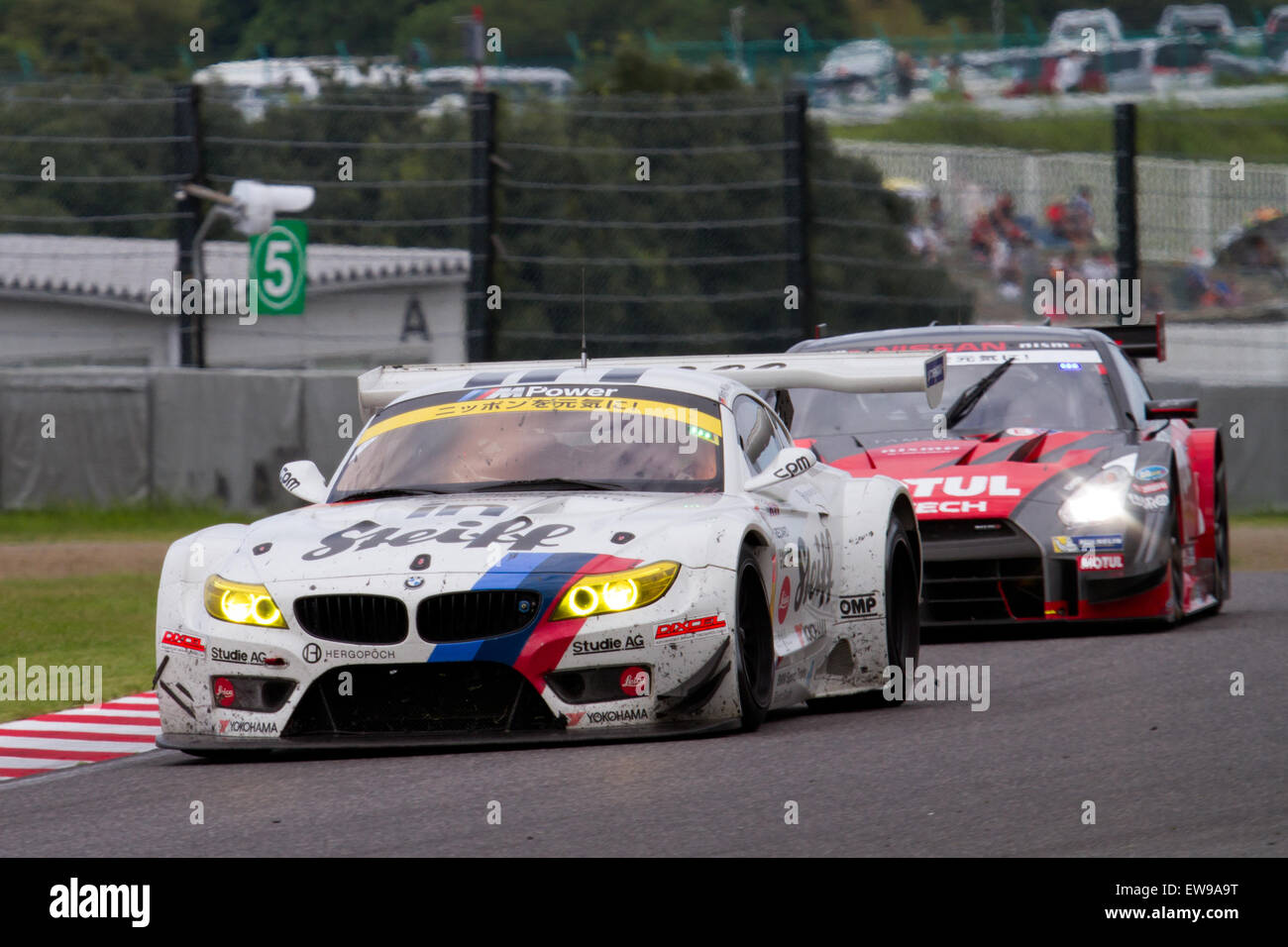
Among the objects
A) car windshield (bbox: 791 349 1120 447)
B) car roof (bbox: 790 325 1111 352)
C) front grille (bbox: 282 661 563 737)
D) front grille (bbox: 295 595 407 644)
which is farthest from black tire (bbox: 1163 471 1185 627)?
front grille (bbox: 295 595 407 644)

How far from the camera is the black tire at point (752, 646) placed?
721 centimetres

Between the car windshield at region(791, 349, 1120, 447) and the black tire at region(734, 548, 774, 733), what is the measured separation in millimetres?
3862

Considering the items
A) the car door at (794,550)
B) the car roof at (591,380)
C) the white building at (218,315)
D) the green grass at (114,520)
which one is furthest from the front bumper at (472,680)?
the white building at (218,315)

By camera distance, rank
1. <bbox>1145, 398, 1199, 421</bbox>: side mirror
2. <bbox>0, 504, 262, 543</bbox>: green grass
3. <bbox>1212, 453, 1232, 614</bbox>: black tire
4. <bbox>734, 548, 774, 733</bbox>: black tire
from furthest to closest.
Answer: <bbox>0, 504, 262, 543</bbox>: green grass, <bbox>1212, 453, 1232, 614</bbox>: black tire, <bbox>1145, 398, 1199, 421</bbox>: side mirror, <bbox>734, 548, 774, 733</bbox>: black tire

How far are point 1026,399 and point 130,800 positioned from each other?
6038 millimetres

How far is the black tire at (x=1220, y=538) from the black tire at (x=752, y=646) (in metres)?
5.04

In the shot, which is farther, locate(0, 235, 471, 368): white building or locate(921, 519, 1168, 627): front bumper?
locate(0, 235, 471, 368): white building

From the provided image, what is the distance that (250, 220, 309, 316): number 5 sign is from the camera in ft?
64.3

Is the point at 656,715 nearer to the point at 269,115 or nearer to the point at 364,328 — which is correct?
the point at 269,115

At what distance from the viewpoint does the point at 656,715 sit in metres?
7.02

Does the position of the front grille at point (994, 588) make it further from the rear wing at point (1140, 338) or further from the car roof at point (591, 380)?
the rear wing at point (1140, 338)

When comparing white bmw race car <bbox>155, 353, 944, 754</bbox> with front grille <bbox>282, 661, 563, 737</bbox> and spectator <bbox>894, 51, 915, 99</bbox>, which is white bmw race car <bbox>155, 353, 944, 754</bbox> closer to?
front grille <bbox>282, 661, 563, 737</bbox>

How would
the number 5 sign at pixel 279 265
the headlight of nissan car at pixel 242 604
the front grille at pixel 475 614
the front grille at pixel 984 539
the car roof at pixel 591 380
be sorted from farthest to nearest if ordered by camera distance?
the number 5 sign at pixel 279 265
the front grille at pixel 984 539
the car roof at pixel 591 380
the headlight of nissan car at pixel 242 604
the front grille at pixel 475 614

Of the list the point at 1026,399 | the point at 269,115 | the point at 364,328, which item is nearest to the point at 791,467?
the point at 1026,399
